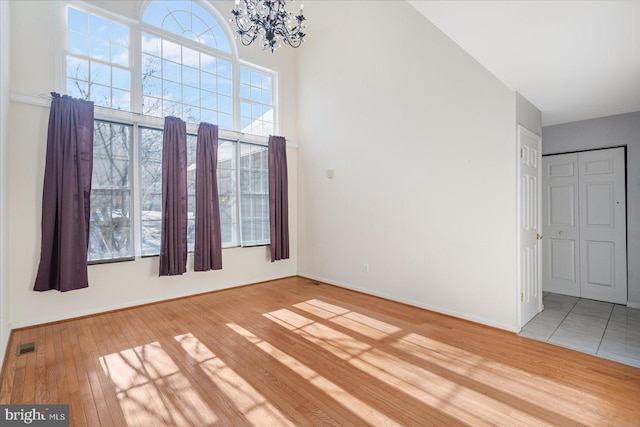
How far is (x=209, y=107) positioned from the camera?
4.98m

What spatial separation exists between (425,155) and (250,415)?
3.41 m

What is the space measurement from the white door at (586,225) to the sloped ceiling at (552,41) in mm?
1201

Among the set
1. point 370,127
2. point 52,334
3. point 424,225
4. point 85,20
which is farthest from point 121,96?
point 424,225

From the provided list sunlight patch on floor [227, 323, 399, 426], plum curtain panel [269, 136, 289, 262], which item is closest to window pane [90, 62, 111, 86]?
plum curtain panel [269, 136, 289, 262]

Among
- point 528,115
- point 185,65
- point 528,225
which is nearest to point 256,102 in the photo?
point 185,65

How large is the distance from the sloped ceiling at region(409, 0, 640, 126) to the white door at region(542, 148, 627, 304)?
3.94 ft

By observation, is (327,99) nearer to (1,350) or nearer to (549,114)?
(549,114)

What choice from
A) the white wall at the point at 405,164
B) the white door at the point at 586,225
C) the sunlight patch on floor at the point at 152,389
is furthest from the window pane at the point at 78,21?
the white door at the point at 586,225

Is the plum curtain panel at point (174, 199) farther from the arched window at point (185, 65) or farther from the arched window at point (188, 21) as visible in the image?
the arched window at point (188, 21)

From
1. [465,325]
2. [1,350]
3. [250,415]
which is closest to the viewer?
[250,415]

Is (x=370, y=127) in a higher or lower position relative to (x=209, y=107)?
lower

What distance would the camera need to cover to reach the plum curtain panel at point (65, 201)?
3510 mm

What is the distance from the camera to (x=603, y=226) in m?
4.27

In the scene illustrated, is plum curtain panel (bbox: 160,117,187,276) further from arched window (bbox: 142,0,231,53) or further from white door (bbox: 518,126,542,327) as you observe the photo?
white door (bbox: 518,126,542,327)
